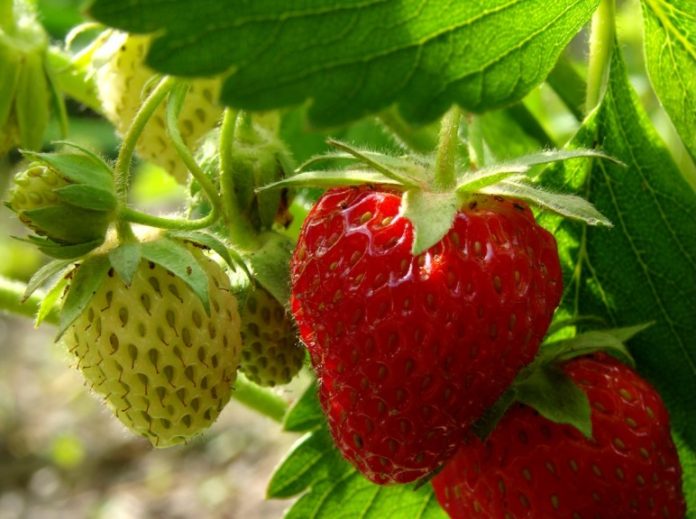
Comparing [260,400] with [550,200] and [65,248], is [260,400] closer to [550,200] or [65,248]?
[65,248]

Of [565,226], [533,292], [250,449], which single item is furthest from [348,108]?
[250,449]

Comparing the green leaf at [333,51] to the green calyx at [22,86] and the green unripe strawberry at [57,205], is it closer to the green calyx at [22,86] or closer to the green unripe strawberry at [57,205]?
the green unripe strawberry at [57,205]

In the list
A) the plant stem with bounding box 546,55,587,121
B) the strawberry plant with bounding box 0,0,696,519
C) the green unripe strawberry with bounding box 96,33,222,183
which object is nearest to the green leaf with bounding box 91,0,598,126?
the strawberry plant with bounding box 0,0,696,519

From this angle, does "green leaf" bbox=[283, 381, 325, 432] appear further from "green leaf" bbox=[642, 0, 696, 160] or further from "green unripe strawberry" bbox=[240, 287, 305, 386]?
"green leaf" bbox=[642, 0, 696, 160]

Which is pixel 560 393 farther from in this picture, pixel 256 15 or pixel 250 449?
pixel 250 449

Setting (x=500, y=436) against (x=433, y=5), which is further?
(x=500, y=436)

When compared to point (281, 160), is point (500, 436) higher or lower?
lower

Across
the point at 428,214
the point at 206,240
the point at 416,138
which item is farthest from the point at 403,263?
the point at 416,138
